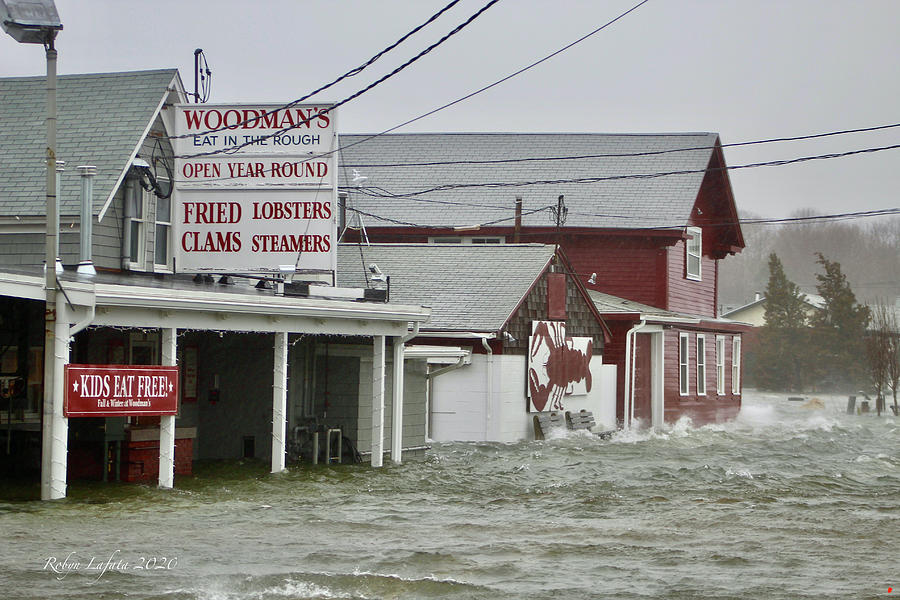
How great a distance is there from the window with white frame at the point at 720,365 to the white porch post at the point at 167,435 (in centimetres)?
2695

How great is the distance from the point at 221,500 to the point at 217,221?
788cm

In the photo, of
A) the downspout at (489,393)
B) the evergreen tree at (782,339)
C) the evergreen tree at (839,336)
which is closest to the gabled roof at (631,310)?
the downspout at (489,393)

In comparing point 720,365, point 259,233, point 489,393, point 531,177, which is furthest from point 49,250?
point 720,365

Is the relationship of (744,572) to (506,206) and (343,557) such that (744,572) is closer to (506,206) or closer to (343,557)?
(343,557)

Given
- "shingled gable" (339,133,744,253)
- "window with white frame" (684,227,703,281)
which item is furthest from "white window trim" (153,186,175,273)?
"window with white frame" (684,227,703,281)

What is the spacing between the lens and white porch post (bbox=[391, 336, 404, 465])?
78.7 ft

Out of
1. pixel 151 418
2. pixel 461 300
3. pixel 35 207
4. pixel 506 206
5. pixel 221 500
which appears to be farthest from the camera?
pixel 506 206

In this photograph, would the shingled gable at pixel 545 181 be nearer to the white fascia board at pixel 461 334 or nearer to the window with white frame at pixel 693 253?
the window with white frame at pixel 693 253

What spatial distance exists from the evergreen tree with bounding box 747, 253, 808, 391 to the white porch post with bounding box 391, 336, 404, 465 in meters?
49.8

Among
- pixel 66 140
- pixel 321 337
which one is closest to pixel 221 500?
pixel 321 337

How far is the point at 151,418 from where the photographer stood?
69.2ft

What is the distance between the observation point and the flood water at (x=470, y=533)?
12.3m

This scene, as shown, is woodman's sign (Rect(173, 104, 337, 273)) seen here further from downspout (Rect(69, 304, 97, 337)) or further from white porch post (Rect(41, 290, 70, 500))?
white porch post (Rect(41, 290, 70, 500))

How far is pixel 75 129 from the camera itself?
2466 cm
